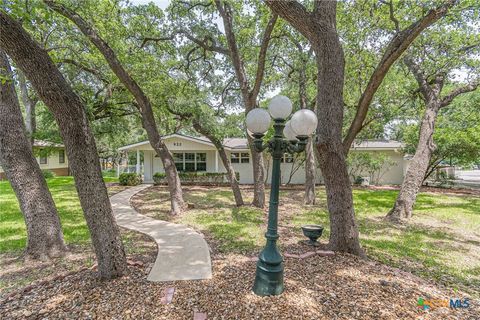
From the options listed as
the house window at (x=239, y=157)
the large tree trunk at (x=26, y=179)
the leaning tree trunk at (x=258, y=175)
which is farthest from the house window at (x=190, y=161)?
the large tree trunk at (x=26, y=179)

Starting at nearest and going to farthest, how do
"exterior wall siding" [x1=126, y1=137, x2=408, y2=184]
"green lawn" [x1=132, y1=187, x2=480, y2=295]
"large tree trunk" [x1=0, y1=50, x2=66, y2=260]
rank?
"large tree trunk" [x1=0, y1=50, x2=66, y2=260] → "green lawn" [x1=132, y1=187, x2=480, y2=295] → "exterior wall siding" [x1=126, y1=137, x2=408, y2=184]

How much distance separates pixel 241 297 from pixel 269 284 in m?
0.40

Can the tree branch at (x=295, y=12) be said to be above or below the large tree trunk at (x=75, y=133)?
above

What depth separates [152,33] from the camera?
8422 millimetres

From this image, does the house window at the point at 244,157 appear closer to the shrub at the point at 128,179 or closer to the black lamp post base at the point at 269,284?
the shrub at the point at 128,179

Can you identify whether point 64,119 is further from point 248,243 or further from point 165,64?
point 165,64

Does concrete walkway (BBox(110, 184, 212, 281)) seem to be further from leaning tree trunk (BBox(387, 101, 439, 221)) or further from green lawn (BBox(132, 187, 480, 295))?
leaning tree trunk (BBox(387, 101, 439, 221))

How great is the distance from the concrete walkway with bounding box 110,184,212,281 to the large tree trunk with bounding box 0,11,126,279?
74cm

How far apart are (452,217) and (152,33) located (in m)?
12.4

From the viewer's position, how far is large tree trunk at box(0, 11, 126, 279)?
114 inches

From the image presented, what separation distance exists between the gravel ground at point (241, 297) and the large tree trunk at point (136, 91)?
502cm

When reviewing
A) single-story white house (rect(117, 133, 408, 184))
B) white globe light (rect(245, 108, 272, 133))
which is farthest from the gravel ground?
single-story white house (rect(117, 133, 408, 184))

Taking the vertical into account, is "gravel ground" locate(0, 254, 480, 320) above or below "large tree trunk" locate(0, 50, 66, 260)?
below
